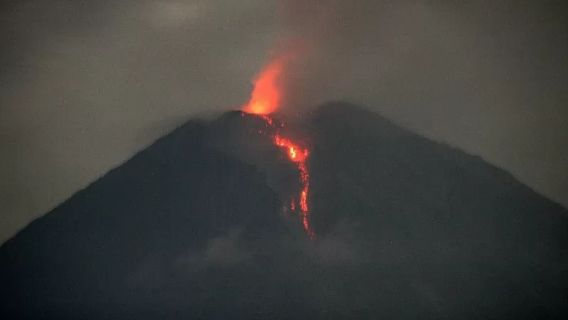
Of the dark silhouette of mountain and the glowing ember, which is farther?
the glowing ember

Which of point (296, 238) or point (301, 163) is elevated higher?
point (301, 163)

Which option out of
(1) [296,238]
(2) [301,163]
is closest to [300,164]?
(2) [301,163]

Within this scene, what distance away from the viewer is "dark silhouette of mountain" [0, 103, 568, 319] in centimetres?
1523

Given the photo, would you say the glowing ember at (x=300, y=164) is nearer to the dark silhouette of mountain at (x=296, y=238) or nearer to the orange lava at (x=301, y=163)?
the orange lava at (x=301, y=163)

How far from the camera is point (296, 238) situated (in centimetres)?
1725

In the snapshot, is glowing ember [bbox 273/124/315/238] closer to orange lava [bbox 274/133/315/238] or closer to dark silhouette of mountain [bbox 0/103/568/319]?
orange lava [bbox 274/133/315/238]

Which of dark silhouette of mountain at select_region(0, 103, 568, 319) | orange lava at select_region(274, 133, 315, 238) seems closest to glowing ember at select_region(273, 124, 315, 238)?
orange lava at select_region(274, 133, 315, 238)

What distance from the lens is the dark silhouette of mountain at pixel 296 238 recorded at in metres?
15.2

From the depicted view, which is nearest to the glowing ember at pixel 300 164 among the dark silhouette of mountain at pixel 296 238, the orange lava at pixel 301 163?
the orange lava at pixel 301 163

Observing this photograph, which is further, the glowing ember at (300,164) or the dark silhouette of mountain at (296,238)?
the glowing ember at (300,164)

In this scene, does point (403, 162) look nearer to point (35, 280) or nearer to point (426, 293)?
point (426, 293)

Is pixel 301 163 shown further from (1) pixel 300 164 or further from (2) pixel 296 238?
(2) pixel 296 238

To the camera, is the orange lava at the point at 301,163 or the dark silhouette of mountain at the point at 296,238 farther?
the orange lava at the point at 301,163

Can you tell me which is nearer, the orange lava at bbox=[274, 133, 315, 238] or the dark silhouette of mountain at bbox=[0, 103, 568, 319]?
the dark silhouette of mountain at bbox=[0, 103, 568, 319]
